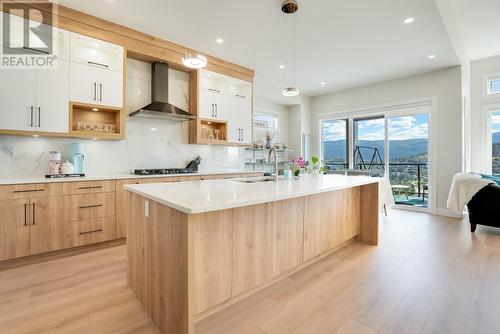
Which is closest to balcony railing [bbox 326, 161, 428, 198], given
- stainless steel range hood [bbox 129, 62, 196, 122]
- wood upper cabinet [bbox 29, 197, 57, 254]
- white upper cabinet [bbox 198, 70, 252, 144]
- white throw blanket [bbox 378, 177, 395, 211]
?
white throw blanket [bbox 378, 177, 395, 211]

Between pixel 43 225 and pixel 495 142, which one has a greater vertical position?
pixel 495 142

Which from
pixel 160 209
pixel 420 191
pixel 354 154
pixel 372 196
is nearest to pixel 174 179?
pixel 160 209

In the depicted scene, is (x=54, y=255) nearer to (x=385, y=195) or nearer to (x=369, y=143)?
(x=385, y=195)

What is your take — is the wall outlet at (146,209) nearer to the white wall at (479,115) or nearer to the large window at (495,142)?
the white wall at (479,115)

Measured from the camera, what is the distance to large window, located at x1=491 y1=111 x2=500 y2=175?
15.7 ft

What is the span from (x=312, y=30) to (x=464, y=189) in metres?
3.23

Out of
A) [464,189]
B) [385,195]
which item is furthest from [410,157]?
[464,189]

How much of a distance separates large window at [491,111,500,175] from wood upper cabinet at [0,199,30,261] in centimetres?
772

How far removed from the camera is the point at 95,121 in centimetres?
340

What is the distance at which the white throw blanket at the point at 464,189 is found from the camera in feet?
11.1

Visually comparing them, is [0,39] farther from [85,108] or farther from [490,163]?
[490,163]

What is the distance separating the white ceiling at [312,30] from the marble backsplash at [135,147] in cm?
80

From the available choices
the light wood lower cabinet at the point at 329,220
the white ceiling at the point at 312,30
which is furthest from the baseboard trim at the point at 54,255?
the white ceiling at the point at 312,30

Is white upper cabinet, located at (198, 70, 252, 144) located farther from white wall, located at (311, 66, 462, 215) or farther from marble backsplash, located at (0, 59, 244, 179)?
white wall, located at (311, 66, 462, 215)
